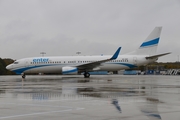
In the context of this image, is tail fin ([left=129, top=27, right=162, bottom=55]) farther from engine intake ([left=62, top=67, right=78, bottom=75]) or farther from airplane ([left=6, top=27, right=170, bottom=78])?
engine intake ([left=62, top=67, right=78, bottom=75])

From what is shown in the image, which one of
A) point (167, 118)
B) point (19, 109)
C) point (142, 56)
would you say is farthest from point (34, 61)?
point (167, 118)

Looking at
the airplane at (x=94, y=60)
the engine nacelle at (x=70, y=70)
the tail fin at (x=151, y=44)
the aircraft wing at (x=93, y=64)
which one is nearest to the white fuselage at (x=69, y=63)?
the airplane at (x=94, y=60)

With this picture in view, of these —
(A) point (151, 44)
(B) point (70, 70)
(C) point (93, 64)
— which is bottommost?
(B) point (70, 70)

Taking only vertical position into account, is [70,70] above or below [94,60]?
below

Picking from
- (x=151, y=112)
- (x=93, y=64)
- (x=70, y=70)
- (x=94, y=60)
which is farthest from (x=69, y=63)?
(x=151, y=112)

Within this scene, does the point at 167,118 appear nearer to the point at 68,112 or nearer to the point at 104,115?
the point at 104,115

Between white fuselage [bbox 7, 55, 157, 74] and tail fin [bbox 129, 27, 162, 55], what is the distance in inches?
36.7

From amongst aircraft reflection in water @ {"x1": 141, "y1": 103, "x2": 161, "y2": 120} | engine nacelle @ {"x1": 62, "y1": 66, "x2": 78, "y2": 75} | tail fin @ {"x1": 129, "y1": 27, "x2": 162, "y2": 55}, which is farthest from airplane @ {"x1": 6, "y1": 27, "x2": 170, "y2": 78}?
aircraft reflection in water @ {"x1": 141, "y1": 103, "x2": 161, "y2": 120}

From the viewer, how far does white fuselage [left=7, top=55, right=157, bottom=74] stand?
42562 millimetres

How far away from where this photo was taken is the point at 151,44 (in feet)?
142

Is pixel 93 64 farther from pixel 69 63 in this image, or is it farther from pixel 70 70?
pixel 69 63

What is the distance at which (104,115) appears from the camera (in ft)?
27.7

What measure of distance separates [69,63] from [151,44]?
11.5 metres

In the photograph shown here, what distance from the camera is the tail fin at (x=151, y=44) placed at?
43031 millimetres
